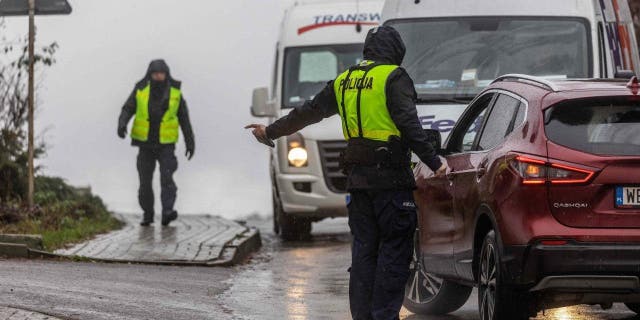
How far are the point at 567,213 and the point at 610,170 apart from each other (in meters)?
0.31

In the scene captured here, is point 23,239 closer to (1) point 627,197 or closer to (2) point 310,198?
(2) point 310,198

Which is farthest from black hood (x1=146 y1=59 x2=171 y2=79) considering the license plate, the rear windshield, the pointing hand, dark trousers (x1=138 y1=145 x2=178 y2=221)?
the license plate

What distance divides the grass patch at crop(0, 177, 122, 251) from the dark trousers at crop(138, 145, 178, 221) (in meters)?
0.41

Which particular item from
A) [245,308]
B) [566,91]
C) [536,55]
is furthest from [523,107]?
[536,55]

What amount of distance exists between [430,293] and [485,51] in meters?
4.18

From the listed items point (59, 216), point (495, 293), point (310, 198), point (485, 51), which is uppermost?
point (485, 51)

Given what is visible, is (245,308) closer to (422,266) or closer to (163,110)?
(422,266)

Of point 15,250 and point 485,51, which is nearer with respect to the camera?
point 15,250

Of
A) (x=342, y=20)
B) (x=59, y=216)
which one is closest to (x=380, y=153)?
(x=59, y=216)

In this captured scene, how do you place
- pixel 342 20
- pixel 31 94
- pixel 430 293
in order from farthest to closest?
1. pixel 342 20
2. pixel 31 94
3. pixel 430 293

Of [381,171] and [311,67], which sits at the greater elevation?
[311,67]

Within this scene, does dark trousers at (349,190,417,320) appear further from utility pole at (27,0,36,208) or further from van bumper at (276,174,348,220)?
van bumper at (276,174,348,220)

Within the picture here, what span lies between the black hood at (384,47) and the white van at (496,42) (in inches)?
182

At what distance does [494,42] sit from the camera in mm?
14797
